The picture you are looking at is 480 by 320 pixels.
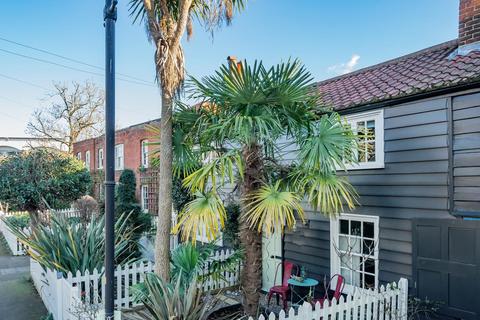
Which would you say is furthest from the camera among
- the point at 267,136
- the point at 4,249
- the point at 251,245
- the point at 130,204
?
the point at 4,249

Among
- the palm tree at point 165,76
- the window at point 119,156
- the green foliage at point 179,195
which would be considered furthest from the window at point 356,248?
the window at point 119,156

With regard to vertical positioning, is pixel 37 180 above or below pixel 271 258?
above

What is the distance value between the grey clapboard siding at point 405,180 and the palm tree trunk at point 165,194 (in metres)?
3.48

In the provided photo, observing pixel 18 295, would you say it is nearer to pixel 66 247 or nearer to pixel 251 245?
pixel 66 247

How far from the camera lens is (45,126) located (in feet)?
97.7

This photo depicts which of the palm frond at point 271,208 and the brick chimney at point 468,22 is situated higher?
the brick chimney at point 468,22

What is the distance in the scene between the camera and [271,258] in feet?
25.9

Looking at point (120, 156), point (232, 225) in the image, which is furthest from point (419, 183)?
point (120, 156)

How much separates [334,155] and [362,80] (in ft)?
12.6

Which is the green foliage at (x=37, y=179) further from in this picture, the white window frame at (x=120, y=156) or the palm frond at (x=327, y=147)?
the palm frond at (x=327, y=147)

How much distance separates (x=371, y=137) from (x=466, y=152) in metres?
1.52

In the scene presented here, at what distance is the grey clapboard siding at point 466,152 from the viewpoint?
4.59 meters

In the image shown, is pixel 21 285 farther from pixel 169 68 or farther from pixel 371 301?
pixel 371 301

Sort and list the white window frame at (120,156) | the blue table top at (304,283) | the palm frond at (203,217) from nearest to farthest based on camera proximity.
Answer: the palm frond at (203,217) < the blue table top at (304,283) < the white window frame at (120,156)
